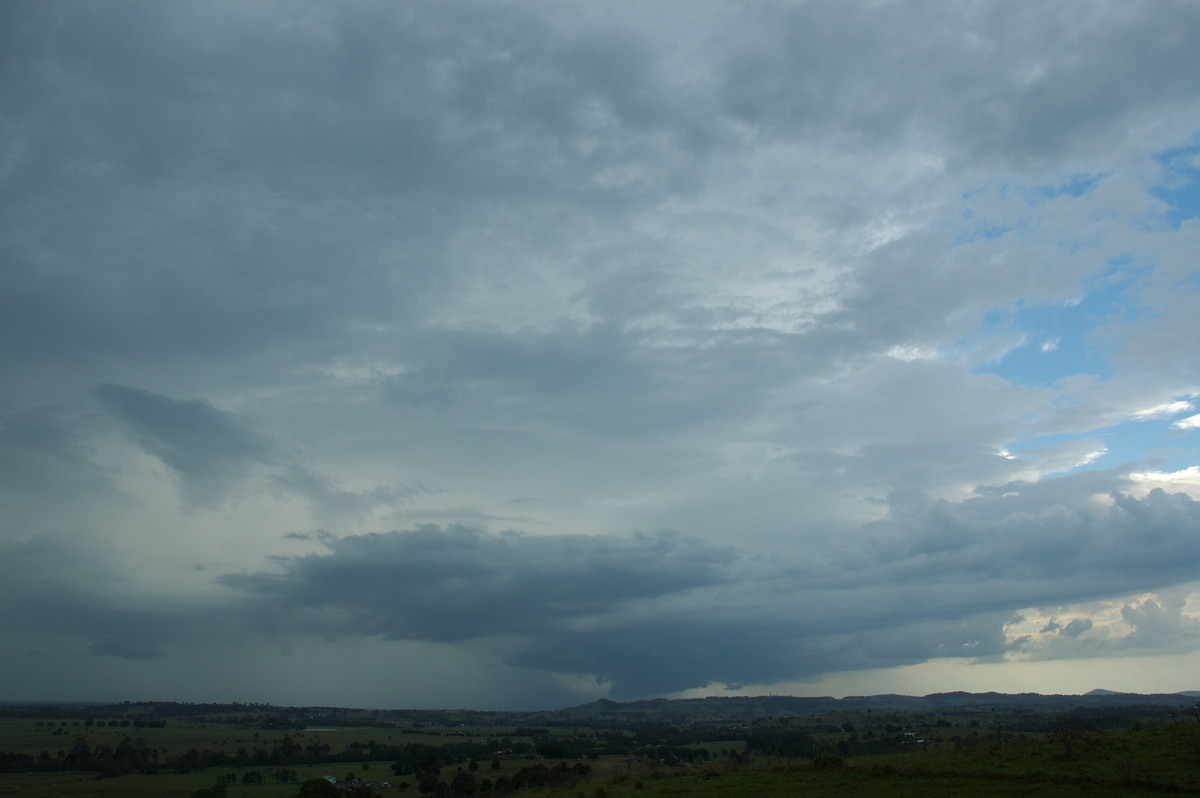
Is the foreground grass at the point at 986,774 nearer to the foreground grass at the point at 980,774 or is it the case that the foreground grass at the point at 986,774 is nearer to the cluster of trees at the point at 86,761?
the foreground grass at the point at 980,774

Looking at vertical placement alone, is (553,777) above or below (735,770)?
below

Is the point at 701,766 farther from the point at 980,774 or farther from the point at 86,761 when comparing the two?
the point at 86,761

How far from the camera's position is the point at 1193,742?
40781 millimetres

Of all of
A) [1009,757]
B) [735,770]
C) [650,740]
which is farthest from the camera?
[650,740]

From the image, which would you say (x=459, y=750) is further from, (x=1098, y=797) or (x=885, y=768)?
(x=1098, y=797)

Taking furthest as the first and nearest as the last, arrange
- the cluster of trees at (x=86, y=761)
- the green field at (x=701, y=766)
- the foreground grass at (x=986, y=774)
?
1. the cluster of trees at (x=86, y=761)
2. the green field at (x=701, y=766)
3. the foreground grass at (x=986, y=774)

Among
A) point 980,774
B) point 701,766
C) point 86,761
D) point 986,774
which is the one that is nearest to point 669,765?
point 701,766

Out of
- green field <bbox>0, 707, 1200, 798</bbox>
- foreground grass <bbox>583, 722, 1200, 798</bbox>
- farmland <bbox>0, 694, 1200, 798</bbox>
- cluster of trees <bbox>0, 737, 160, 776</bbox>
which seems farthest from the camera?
cluster of trees <bbox>0, 737, 160, 776</bbox>

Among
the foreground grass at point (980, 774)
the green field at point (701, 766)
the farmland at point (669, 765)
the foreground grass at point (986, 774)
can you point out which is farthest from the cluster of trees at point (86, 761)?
the foreground grass at point (986, 774)

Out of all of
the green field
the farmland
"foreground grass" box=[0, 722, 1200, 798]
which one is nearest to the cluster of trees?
the farmland

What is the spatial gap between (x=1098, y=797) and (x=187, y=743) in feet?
676

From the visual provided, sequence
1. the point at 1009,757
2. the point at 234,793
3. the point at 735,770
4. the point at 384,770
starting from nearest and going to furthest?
the point at 1009,757
the point at 735,770
the point at 234,793
the point at 384,770

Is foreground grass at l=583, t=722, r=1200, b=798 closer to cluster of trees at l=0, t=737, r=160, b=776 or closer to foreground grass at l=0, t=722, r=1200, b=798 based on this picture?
foreground grass at l=0, t=722, r=1200, b=798

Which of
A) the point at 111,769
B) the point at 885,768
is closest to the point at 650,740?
the point at 111,769
